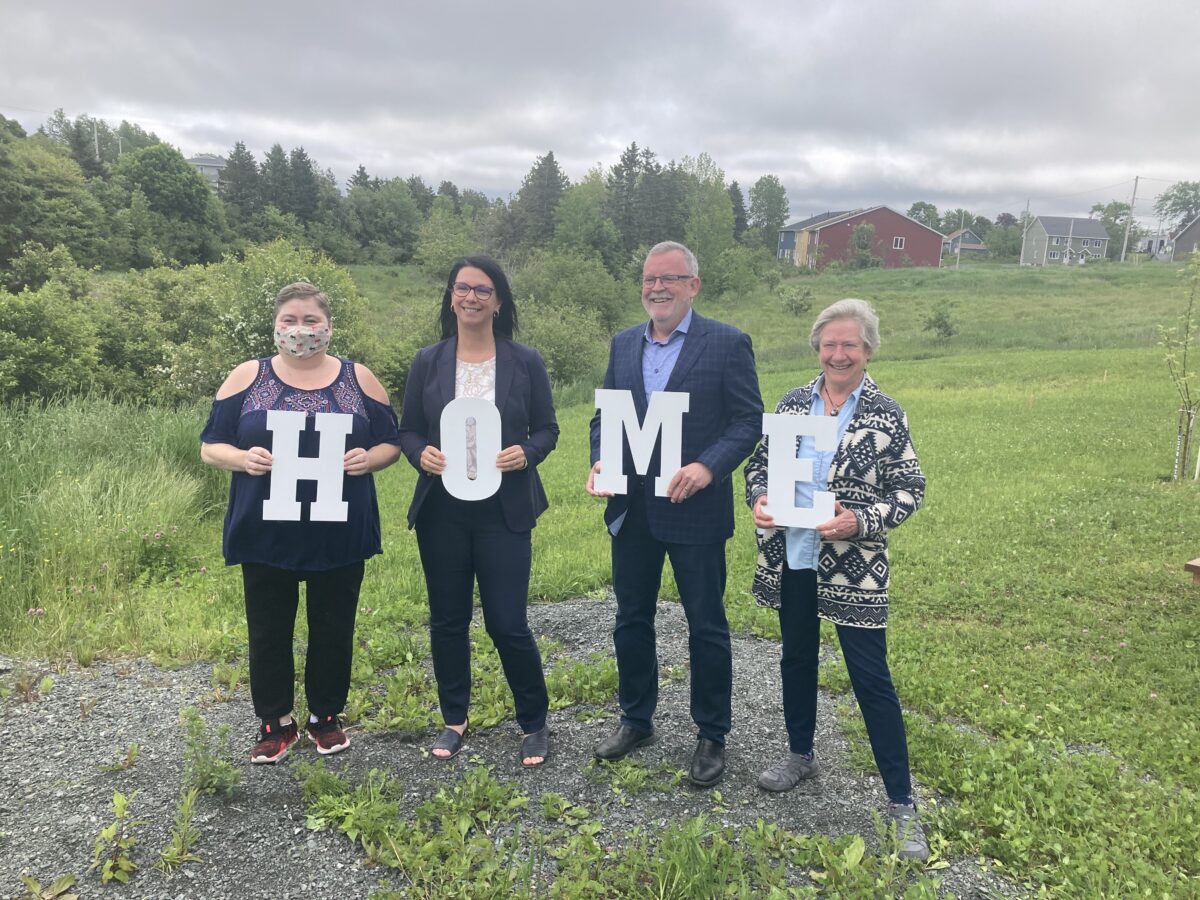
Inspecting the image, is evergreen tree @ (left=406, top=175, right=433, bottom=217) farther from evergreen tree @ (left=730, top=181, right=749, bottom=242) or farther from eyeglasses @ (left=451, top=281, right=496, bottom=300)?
eyeglasses @ (left=451, top=281, right=496, bottom=300)

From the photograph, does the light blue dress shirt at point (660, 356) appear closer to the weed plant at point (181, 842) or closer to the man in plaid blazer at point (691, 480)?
the man in plaid blazer at point (691, 480)

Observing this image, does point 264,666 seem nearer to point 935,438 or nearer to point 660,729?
point 660,729

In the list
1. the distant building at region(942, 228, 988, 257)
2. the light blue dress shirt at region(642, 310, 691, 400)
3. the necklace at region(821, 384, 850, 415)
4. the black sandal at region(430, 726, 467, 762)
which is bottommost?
the black sandal at region(430, 726, 467, 762)

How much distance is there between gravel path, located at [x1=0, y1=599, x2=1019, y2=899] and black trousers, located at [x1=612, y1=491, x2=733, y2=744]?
1.39ft

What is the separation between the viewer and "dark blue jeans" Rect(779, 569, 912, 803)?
3020 mm

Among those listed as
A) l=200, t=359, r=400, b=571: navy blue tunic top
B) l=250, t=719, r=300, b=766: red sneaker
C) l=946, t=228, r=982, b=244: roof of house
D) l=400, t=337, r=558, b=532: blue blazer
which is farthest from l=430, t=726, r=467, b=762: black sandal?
l=946, t=228, r=982, b=244: roof of house

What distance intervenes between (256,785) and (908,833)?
2.96m

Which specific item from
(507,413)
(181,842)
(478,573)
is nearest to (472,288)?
(507,413)

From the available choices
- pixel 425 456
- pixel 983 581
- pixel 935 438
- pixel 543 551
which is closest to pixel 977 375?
pixel 935 438

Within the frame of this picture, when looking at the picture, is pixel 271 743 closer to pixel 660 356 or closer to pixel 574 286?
pixel 660 356

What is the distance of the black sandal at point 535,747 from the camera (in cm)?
366

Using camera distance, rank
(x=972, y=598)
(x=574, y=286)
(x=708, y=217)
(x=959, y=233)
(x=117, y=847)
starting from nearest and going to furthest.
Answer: (x=117, y=847) < (x=972, y=598) < (x=574, y=286) < (x=708, y=217) < (x=959, y=233)

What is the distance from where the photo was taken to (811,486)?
3117 mm

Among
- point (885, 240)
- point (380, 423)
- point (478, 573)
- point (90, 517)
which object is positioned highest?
point (885, 240)
